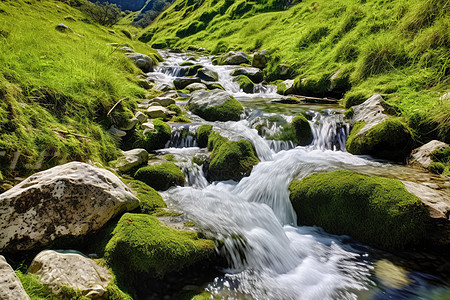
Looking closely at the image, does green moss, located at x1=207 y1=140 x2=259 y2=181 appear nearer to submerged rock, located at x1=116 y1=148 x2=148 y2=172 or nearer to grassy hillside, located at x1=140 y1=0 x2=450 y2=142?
submerged rock, located at x1=116 y1=148 x2=148 y2=172

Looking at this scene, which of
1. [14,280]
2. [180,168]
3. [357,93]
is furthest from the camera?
[357,93]

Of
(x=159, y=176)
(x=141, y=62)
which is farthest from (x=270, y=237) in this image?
(x=141, y=62)

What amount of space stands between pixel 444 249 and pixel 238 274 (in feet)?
9.67

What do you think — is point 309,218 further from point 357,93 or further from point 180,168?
point 357,93

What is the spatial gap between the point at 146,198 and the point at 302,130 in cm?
533

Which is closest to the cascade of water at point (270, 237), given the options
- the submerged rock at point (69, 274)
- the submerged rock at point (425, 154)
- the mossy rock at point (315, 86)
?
the submerged rock at point (425, 154)

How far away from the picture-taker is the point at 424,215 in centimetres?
337

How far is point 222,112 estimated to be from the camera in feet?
28.9

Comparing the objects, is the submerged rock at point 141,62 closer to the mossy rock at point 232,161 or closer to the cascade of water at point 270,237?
the mossy rock at point 232,161

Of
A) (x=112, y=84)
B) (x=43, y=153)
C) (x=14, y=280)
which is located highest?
(x=112, y=84)

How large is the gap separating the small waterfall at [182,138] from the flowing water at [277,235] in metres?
0.03

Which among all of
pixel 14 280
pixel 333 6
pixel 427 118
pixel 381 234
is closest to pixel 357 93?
pixel 427 118

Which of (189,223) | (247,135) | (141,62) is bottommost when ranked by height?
(189,223)

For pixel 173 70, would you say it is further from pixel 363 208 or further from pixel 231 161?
pixel 363 208
